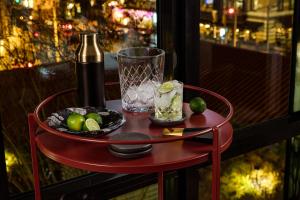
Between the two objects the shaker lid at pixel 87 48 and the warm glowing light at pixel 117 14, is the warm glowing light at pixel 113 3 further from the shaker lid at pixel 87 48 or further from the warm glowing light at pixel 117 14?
the shaker lid at pixel 87 48

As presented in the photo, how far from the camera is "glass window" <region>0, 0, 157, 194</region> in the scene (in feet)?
4.96

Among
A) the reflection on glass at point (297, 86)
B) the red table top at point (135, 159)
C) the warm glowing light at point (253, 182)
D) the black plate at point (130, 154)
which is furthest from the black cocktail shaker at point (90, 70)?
the reflection on glass at point (297, 86)

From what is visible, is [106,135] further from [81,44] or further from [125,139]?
[81,44]

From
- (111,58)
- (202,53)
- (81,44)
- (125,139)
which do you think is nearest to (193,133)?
(125,139)

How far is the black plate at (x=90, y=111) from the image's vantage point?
1181mm

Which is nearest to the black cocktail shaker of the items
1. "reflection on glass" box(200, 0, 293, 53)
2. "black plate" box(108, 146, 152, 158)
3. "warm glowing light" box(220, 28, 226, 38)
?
"black plate" box(108, 146, 152, 158)

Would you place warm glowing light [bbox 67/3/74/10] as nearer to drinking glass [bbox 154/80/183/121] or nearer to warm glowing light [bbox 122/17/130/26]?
warm glowing light [bbox 122/17/130/26]

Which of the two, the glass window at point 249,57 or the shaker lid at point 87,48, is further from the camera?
the glass window at point 249,57

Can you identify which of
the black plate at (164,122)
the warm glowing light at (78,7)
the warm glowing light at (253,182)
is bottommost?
the warm glowing light at (253,182)

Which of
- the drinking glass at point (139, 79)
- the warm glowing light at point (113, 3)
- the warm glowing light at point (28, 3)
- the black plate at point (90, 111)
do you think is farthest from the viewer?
the warm glowing light at point (113, 3)

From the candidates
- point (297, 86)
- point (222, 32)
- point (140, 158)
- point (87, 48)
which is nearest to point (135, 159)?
point (140, 158)

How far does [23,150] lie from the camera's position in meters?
1.62

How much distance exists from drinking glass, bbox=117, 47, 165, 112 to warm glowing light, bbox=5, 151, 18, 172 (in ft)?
1.48

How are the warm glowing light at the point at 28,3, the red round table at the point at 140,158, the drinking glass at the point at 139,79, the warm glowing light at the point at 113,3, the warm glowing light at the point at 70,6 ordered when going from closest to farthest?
the red round table at the point at 140,158
the drinking glass at the point at 139,79
the warm glowing light at the point at 28,3
the warm glowing light at the point at 70,6
the warm glowing light at the point at 113,3
